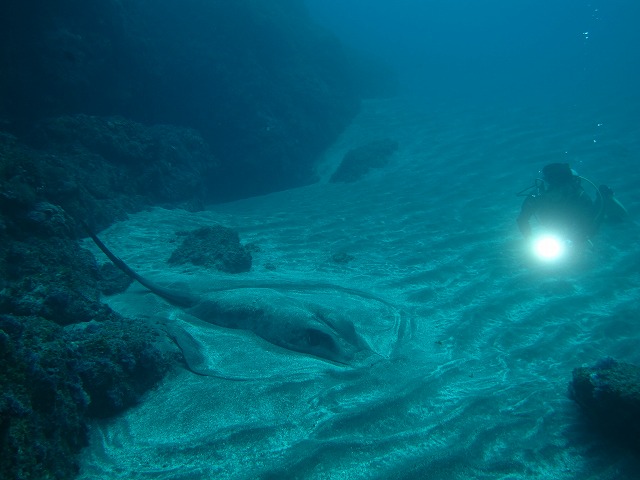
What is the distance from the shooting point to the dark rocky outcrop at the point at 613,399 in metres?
3.48

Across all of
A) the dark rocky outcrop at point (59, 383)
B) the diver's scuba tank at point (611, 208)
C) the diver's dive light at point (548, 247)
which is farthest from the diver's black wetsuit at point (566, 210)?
the dark rocky outcrop at point (59, 383)

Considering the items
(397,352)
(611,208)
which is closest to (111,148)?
(397,352)

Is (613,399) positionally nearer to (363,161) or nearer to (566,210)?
(566,210)

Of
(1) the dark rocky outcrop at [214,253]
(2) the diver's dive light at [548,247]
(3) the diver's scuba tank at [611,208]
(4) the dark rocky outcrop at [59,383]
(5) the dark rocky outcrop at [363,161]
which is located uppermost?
(5) the dark rocky outcrop at [363,161]

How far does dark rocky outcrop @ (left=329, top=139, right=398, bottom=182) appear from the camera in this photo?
55.6ft

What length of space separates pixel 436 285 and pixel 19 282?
7.26 metres

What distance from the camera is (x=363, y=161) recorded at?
17609 millimetres

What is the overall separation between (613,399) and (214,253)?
7499 mm

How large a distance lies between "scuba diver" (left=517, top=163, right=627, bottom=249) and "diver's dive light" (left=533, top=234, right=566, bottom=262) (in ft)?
0.81

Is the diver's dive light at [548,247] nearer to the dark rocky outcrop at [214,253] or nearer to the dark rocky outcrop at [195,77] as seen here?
the dark rocky outcrop at [214,253]

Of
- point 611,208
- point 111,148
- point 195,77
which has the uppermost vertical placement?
point 195,77

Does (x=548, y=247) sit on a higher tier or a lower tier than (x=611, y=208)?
lower

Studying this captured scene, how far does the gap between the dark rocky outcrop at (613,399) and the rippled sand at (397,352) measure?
0.17m

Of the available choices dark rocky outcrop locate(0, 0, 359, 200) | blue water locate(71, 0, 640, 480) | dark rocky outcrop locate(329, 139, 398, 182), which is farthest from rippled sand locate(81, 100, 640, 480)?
dark rocky outcrop locate(0, 0, 359, 200)
